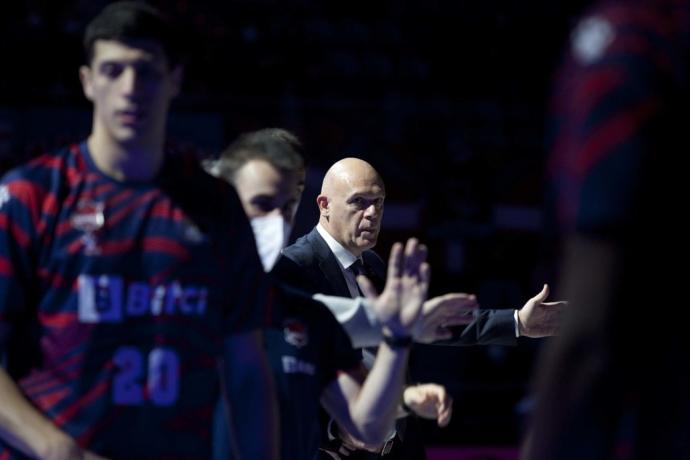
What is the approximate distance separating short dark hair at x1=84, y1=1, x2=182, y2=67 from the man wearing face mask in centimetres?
47

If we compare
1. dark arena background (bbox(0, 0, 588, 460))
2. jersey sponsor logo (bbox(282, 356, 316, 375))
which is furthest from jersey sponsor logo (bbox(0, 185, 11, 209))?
→ dark arena background (bbox(0, 0, 588, 460))

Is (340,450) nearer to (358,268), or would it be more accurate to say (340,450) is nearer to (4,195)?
(358,268)

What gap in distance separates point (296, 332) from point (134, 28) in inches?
39.7

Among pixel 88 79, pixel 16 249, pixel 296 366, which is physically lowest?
pixel 296 366

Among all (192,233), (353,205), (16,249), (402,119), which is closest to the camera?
(16,249)

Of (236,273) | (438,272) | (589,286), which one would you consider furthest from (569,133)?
(438,272)

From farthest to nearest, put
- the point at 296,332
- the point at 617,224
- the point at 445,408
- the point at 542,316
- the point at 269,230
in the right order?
the point at 542,316 < the point at 445,408 < the point at 296,332 < the point at 269,230 < the point at 617,224

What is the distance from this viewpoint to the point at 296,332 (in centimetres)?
318

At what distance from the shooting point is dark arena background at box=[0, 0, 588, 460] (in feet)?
34.9

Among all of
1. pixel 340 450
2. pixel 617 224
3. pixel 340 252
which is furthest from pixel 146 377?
pixel 340 252

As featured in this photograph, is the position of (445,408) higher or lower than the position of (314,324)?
lower

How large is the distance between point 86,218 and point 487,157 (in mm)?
9516

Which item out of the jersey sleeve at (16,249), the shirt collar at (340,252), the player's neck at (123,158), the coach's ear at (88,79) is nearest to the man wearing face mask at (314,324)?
the player's neck at (123,158)

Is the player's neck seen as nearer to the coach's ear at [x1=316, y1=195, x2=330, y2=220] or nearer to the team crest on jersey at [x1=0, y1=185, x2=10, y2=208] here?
the team crest on jersey at [x1=0, y1=185, x2=10, y2=208]
